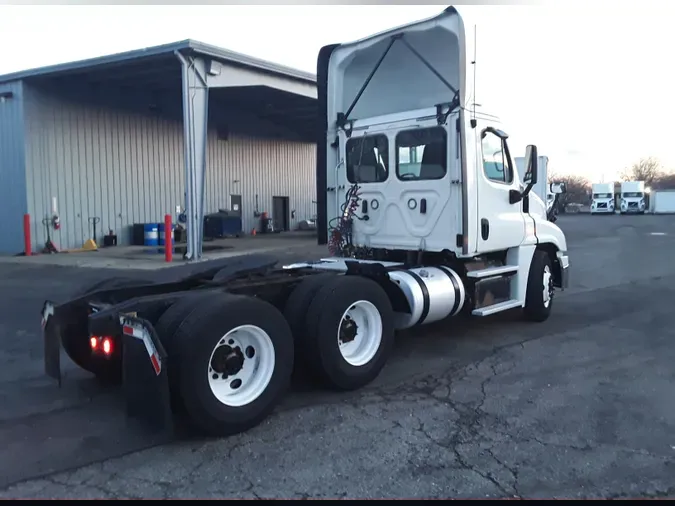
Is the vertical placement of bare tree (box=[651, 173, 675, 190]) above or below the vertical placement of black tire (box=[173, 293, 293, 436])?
above

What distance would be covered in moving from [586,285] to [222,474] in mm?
10748

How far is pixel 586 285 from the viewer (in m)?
12.9

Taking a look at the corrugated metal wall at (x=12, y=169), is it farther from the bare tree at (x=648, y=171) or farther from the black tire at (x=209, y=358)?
the bare tree at (x=648, y=171)

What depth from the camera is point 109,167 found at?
2130 cm

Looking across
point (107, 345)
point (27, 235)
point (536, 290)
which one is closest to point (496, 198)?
point (536, 290)

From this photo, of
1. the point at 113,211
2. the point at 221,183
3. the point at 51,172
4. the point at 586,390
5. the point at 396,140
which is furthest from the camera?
the point at 221,183

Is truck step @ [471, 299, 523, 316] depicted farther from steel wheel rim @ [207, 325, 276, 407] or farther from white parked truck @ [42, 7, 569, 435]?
steel wheel rim @ [207, 325, 276, 407]

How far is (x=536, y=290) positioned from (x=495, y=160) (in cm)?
199

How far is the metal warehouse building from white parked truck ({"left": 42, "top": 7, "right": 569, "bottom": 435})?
30.3 ft

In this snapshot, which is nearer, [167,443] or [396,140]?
[167,443]

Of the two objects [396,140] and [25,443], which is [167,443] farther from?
[396,140]

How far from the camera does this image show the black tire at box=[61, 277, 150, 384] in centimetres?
549

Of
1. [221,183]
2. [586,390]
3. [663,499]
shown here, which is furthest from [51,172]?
[663,499]

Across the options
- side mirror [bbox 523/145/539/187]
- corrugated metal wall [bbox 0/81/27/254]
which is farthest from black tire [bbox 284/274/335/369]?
corrugated metal wall [bbox 0/81/27/254]
